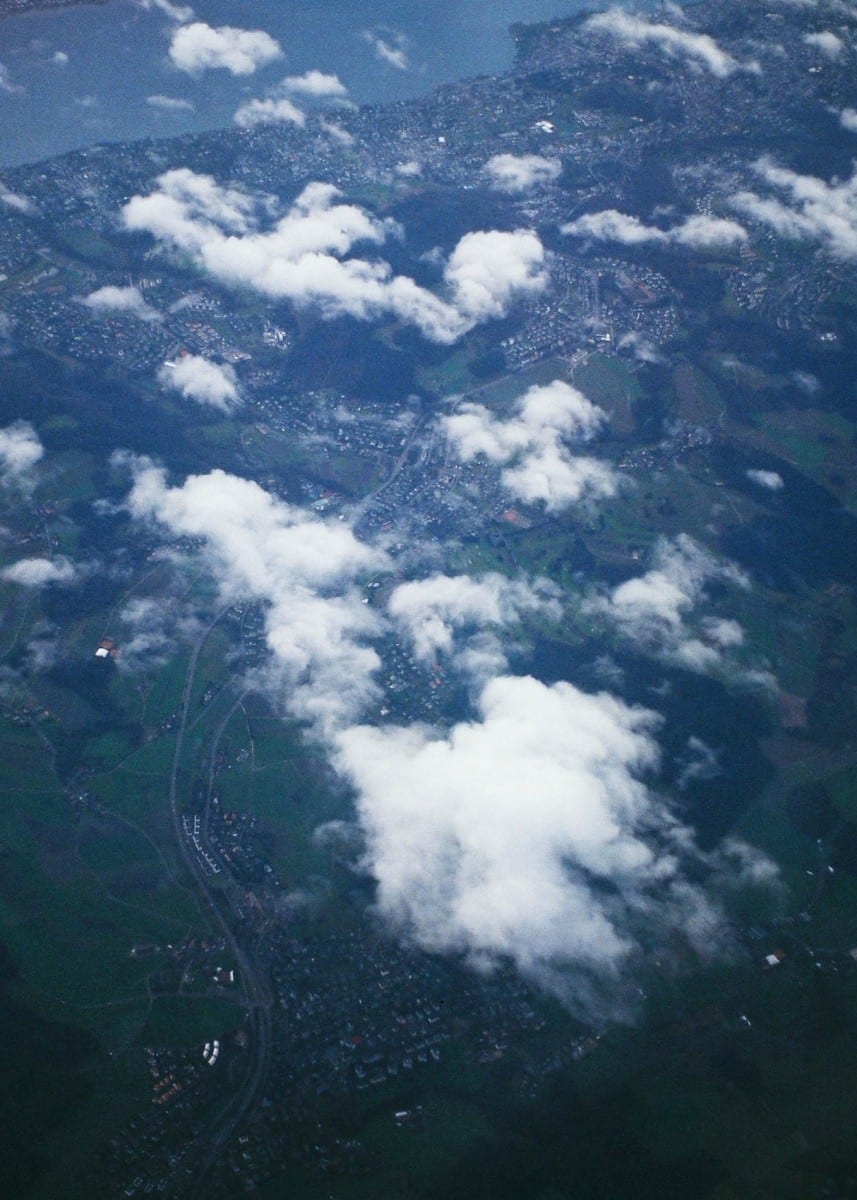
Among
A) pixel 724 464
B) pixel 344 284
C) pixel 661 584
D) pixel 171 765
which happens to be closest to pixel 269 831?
pixel 171 765

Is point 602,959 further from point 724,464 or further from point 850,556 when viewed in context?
point 724,464

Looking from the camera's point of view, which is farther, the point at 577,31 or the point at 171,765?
the point at 577,31

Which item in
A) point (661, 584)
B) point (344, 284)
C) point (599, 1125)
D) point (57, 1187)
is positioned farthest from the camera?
point (344, 284)

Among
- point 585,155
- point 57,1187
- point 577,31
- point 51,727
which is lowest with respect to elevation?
point 57,1187

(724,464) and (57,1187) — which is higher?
(724,464)

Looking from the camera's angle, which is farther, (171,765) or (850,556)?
(850,556)

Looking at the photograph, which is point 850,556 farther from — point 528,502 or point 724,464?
point 528,502

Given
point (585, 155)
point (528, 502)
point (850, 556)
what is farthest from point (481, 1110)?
point (585, 155)

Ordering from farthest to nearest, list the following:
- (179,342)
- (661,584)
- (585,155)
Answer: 1. (585,155)
2. (179,342)
3. (661,584)

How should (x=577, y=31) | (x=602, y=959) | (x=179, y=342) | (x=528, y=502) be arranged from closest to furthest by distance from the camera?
(x=602, y=959) → (x=528, y=502) → (x=179, y=342) → (x=577, y=31)

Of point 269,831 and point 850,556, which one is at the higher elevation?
point 850,556
